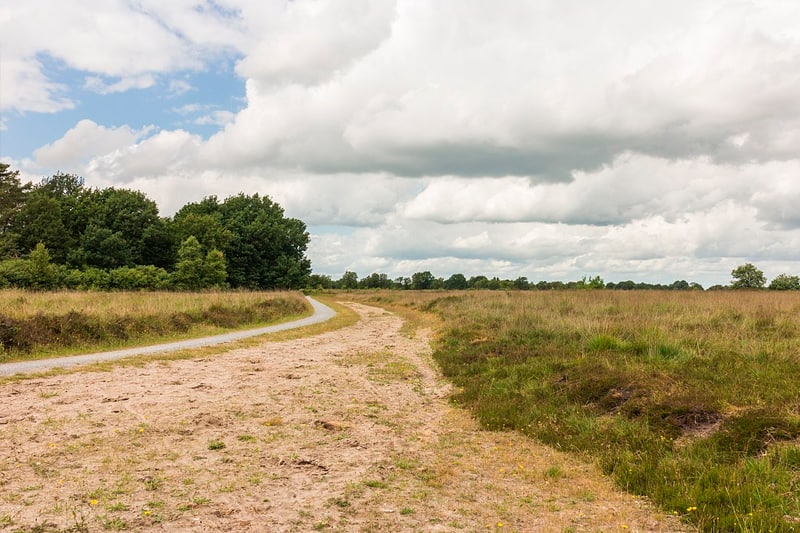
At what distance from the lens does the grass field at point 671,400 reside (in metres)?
6.46

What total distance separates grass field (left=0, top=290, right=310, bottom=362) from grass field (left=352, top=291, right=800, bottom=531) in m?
12.4

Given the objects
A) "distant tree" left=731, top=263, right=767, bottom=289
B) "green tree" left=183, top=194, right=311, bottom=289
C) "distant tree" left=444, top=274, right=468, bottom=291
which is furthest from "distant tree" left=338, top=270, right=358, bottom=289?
"distant tree" left=731, top=263, right=767, bottom=289

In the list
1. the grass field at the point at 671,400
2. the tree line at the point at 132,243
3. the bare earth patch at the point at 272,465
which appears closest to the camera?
the bare earth patch at the point at 272,465

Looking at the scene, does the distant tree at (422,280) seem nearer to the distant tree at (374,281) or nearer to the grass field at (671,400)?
the distant tree at (374,281)

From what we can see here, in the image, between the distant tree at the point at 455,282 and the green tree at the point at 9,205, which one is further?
the distant tree at the point at 455,282

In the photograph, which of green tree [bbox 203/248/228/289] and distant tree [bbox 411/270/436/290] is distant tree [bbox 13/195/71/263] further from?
distant tree [bbox 411/270/436/290]

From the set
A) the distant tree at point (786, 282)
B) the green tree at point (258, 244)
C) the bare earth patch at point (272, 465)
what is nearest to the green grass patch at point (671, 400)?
the bare earth patch at point (272, 465)

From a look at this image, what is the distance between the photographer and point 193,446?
8328 millimetres

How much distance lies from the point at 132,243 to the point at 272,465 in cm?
6602

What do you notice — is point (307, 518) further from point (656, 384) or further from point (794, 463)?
point (656, 384)

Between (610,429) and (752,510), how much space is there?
3.15 meters

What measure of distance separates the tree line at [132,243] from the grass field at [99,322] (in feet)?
77.5

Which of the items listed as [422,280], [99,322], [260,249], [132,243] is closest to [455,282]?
[422,280]

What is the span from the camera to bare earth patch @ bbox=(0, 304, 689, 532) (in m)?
5.89
